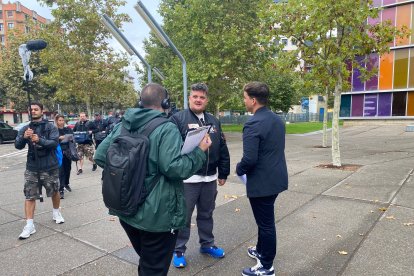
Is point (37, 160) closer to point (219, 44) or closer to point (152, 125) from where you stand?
point (152, 125)

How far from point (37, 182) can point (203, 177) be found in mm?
2650

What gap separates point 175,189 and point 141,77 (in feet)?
116

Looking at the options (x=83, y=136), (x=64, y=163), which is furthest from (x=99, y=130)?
(x=64, y=163)

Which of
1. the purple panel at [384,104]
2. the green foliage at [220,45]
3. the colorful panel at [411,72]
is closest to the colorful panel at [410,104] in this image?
the colorful panel at [411,72]

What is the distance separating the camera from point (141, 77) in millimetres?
36312

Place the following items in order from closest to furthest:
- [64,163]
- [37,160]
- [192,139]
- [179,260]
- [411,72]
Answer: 1. [192,139]
2. [179,260]
3. [37,160]
4. [64,163]
5. [411,72]

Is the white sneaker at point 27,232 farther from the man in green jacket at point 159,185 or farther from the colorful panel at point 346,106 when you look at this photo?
the colorful panel at point 346,106

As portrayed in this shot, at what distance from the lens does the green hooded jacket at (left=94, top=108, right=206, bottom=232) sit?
2252 millimetres

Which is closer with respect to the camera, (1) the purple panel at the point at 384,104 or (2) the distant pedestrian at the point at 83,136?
(2) the distant pedestrian at the point at 83,136

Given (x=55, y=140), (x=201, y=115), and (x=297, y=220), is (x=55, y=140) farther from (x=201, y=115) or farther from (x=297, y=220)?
(x=297, y=220)

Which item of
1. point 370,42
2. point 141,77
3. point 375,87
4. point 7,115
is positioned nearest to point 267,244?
point 370,42

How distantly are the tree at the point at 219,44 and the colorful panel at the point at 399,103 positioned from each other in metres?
14.1

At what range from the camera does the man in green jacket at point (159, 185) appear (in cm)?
Answer: 226

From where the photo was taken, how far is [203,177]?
11.7 ft
